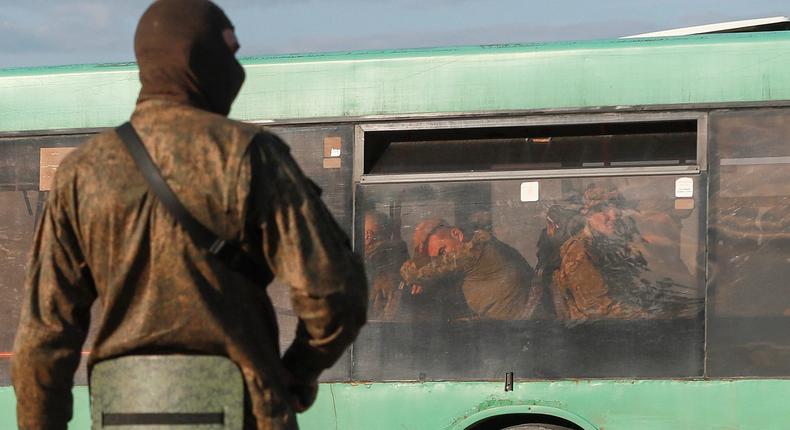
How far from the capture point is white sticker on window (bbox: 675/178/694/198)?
685 cm

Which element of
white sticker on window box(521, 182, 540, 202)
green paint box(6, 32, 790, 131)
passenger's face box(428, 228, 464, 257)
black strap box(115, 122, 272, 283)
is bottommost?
passenger's face box(428, 228, 464, 257)

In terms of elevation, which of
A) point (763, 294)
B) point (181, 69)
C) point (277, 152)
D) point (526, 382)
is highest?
point (181, 69)

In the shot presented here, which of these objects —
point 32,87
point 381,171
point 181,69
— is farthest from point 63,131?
point 181,69

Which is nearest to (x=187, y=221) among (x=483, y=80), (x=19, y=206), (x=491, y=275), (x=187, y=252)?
(x=187, y=252)

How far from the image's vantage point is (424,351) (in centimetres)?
706

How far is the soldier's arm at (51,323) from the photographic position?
2777 millimetres

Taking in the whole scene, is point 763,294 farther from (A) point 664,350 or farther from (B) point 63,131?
(B) point 63,131

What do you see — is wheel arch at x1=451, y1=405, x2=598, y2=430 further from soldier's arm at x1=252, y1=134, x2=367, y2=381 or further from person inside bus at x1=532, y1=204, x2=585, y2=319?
soldier's arm at x1=252, y1=134, x2=367, y2=381

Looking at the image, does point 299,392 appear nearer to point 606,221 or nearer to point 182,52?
point 182,52

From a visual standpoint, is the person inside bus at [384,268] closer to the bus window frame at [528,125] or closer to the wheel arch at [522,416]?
the bus window frame at [528,125]

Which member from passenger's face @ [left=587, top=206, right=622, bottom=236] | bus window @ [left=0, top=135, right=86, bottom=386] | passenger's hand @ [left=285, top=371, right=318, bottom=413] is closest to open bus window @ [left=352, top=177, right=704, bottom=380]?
passenger's face @ [left=587, top=206, right=622, bottom=236]

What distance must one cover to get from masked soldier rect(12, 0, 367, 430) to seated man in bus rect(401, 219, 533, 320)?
13.8 ft

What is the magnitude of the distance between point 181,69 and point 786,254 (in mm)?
4766

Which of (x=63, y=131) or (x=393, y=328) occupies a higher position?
(x=63, y=131)
